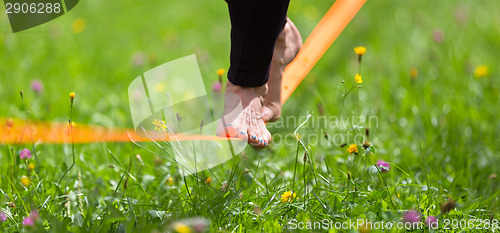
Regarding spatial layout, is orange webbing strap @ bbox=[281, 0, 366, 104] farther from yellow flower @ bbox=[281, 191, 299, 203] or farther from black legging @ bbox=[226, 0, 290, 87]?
yellow flower @ bbox=[281, 191, 299, 203]

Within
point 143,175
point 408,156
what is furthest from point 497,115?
point 143,175

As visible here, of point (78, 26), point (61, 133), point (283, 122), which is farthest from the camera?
point (78, 26)

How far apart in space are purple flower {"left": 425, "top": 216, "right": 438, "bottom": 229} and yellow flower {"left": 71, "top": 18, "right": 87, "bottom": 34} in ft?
8.96

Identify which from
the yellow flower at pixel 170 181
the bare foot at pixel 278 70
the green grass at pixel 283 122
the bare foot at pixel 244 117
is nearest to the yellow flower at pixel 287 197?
the green grass at pixel 283 122

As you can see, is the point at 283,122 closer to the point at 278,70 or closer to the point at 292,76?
the point at 292,76

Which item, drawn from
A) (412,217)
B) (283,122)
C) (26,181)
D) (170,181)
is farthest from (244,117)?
(283,122)

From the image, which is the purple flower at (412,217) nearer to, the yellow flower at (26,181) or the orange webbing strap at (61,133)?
the orange webbing strap at (61,133)

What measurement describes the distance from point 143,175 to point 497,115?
1491mm

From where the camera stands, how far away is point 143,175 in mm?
1795

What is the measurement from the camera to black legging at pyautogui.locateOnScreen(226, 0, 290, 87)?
145 cm

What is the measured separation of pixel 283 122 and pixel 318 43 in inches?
17.9

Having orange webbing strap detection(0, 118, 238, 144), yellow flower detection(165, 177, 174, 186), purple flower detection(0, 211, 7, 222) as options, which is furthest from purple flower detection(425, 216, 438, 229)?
purple flower detection(0, 211, 7, 222)

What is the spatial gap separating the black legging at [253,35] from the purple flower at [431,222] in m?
0.59

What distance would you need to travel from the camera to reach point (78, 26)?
11.5 ft
